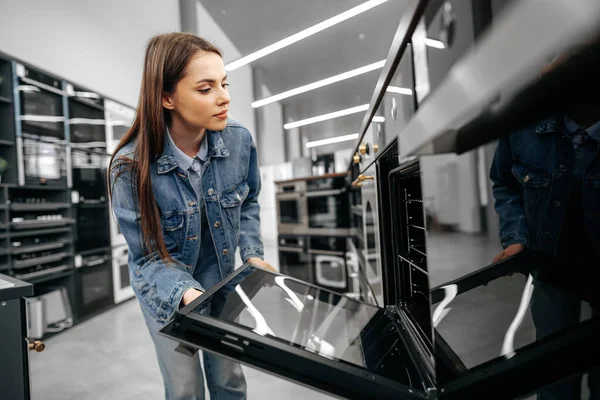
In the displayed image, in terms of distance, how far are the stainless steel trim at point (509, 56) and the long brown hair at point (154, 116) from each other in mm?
805

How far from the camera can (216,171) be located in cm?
115

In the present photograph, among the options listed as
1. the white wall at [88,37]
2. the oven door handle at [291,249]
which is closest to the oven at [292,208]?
the oven door handle at [291,249]

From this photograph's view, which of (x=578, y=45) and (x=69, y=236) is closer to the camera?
(x=578, y=45)

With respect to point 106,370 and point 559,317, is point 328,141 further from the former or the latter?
point 559,317

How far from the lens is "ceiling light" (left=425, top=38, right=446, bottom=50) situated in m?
0.47

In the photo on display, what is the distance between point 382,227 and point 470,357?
58 centimetres

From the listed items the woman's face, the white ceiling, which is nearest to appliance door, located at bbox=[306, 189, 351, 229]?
the white ceiling

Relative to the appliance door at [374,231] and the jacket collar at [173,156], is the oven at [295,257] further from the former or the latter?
the jacket collar at [173,156]

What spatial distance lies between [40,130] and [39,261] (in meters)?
0.99

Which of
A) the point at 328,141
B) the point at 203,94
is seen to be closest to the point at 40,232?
the point at 203,94

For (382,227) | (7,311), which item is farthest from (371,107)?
(7,311)

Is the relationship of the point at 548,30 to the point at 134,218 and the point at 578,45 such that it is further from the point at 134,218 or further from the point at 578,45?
the point at 134,218

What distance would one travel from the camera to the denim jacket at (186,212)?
36.2 inches

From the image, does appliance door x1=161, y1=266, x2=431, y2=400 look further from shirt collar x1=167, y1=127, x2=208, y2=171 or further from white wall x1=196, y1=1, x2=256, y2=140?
white wall x1=196, y1=1, x2=256, y2=140
